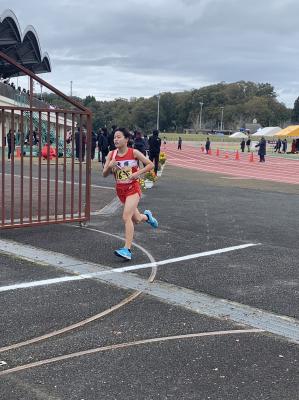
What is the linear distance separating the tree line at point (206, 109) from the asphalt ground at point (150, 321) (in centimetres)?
13796

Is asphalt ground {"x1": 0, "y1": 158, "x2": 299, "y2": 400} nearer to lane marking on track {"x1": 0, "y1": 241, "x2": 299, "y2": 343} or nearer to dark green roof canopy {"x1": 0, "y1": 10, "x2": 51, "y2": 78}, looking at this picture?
lane marking on track {"x1": 0, "y1": 241, "x2": 299, "y2": 343}

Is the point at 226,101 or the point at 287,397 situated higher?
the point at 226,101

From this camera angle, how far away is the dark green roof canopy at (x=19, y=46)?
1959 inches

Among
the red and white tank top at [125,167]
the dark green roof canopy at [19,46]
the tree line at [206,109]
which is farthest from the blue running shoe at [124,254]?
the tree line at [206,109]

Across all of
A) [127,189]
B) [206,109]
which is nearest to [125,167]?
[127,189]

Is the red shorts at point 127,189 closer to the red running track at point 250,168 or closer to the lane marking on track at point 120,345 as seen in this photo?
the lane marking on track at point 120,345

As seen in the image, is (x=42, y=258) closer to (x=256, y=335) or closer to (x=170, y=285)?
(x=170, y=285)

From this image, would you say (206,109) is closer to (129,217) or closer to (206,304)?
(129,217)

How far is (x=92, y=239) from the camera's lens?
7.81 meters

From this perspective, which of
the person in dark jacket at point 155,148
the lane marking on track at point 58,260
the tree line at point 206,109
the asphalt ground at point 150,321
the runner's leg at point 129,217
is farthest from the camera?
the tree line at point 206,109

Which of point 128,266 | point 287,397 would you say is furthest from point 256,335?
point 128,266

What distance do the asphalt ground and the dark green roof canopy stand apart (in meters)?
38.4

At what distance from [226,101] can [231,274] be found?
156171mm

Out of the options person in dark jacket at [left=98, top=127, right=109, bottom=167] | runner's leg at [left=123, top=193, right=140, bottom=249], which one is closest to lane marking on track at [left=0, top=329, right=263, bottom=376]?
runner's leg at [left=123, top=193, right=140, bottom=249]
